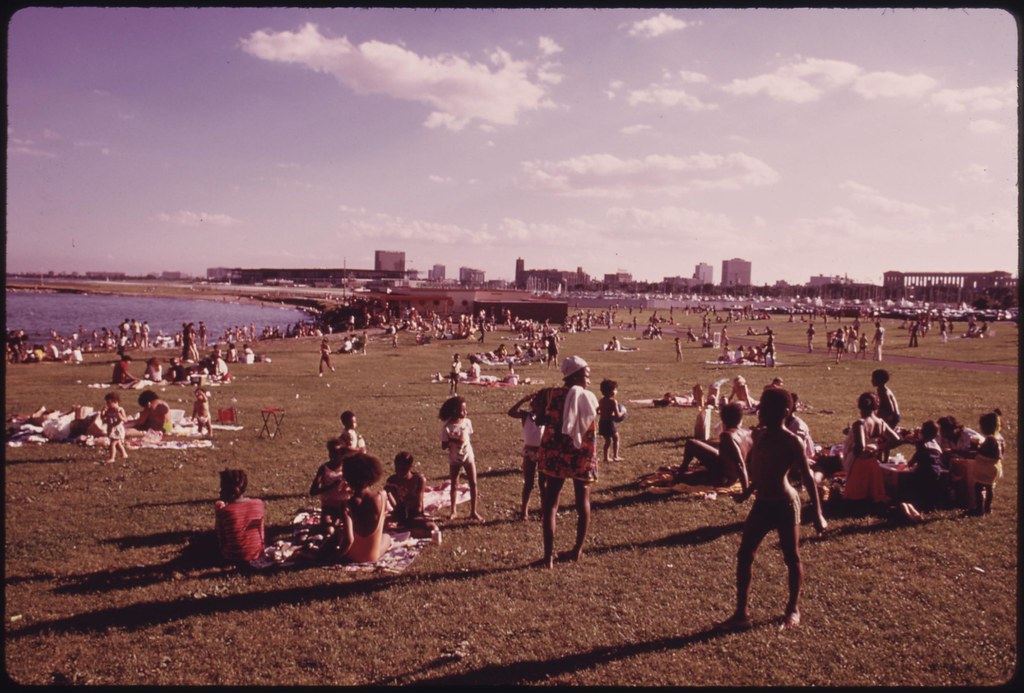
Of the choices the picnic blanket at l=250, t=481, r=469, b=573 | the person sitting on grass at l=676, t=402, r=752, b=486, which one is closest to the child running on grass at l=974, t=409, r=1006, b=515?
the person sitting on grass at l=676, t=402, r=752, b=486

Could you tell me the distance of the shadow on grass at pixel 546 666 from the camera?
482 centimetres

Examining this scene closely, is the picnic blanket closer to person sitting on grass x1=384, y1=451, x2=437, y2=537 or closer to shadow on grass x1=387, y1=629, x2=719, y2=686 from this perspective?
person sitting on grass x1=384, y1=451, x2=437, y2=537

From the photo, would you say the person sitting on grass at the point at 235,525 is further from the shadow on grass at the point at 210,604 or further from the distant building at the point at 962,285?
the distant building at the point at 962,285

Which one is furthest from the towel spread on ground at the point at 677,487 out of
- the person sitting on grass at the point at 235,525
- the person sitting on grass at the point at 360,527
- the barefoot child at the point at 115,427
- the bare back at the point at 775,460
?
the barefoot child at the point at 115,427

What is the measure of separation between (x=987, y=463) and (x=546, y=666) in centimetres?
696

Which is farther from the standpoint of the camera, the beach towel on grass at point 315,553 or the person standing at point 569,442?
the beach towel on grass at point 315,553

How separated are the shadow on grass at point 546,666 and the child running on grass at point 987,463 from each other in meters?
5.32

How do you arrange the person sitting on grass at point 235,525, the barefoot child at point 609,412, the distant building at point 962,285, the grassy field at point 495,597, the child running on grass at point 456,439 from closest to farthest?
the grassy field at point 495,597, the person sitting on grass at point 235,525, the child running on grass at point 456,439, the barefoot child at point 609,412, the distant building at point 962,285

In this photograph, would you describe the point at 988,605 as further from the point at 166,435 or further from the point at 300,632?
the point at 166,435

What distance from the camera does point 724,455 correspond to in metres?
9.30

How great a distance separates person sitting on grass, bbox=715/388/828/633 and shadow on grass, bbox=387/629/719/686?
534 mm

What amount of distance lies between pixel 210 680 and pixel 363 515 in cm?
233

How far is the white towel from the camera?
638cm

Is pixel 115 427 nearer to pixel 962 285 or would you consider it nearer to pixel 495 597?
pixel 495 597
